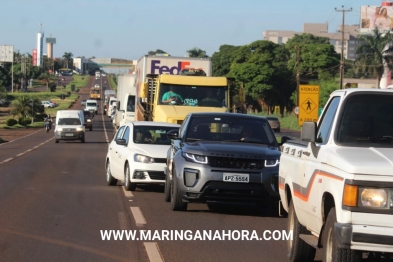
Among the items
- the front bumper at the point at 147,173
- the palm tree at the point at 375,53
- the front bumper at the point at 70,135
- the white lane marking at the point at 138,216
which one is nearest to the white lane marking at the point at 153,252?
the white lane marking at the point at 138,216

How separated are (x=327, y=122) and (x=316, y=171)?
873mm

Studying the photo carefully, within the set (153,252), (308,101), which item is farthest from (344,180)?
(308,101)

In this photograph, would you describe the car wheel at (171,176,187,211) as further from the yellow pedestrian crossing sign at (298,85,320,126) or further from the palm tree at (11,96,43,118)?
the palm tree at (11,96,43,118)

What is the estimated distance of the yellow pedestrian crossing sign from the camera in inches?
1077

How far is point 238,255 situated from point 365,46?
86440 millimetres

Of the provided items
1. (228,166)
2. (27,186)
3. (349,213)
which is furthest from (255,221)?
(27,186)

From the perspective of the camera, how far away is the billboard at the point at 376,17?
6708 inches

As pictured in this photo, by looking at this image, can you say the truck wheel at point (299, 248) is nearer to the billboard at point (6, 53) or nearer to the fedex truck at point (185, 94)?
the fedex truck at point (185, 94)

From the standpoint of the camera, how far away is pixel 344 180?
257 inches

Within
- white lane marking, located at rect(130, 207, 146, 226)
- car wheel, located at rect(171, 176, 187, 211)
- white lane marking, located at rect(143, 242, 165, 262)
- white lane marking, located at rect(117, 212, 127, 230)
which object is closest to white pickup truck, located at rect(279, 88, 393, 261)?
white lane marking, located at rect(143, 242, 165, 262)

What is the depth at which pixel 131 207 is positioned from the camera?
13539 millimetres

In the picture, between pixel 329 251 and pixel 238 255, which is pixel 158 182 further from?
pixel 329 251

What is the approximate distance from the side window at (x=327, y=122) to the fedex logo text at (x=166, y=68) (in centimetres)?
1773

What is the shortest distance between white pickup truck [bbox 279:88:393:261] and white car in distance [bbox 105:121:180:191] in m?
6.67
